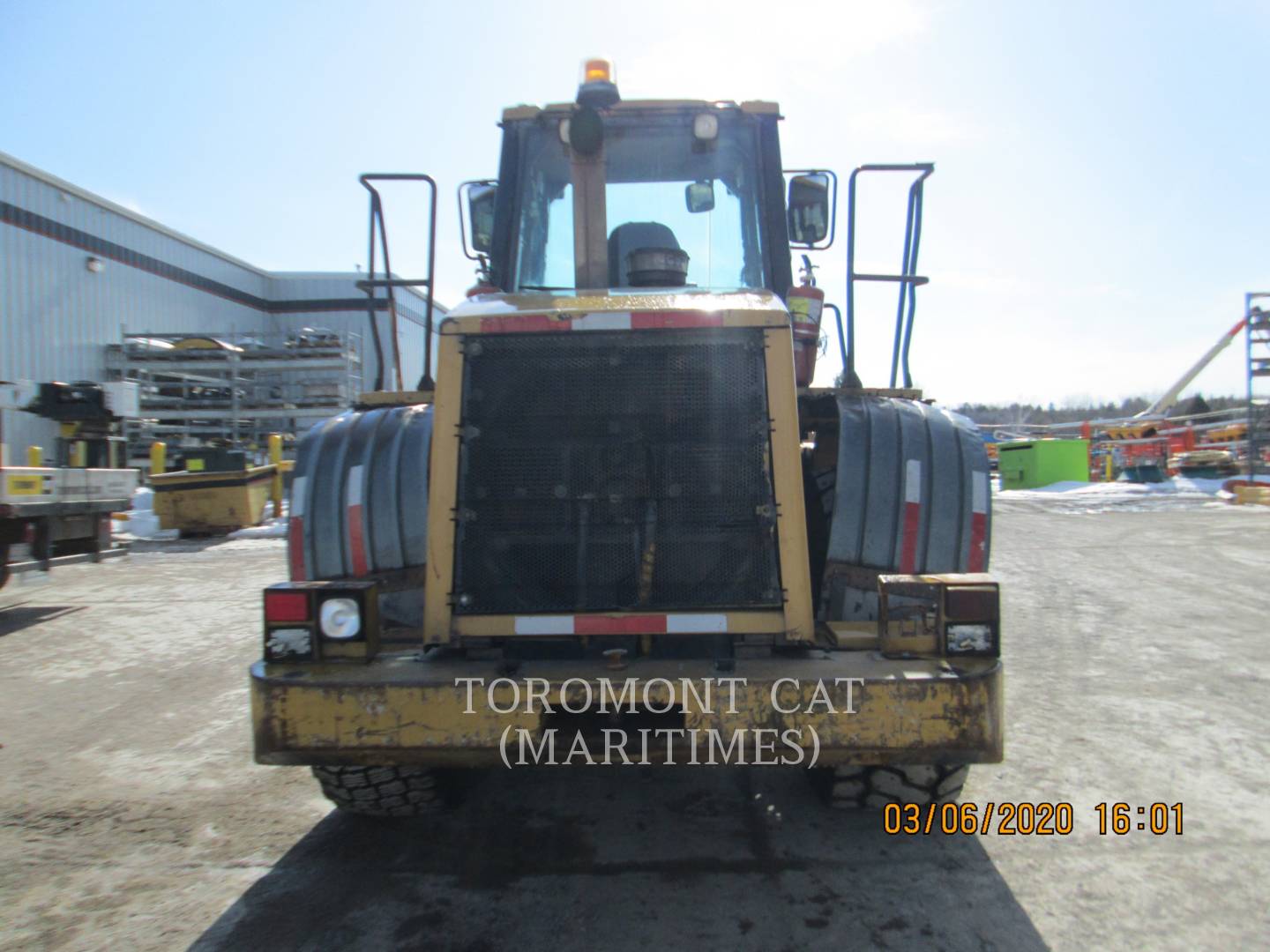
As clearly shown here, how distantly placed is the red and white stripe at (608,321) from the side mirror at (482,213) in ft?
5.31

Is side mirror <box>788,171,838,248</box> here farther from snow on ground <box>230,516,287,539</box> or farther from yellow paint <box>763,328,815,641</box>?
snow on ground <box>230,516,287,539</box>

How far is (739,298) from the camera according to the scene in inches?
126

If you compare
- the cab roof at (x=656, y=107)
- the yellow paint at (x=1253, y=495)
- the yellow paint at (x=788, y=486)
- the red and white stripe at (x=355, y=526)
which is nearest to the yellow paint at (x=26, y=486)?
the red and white stripe at (x=355, y=526)

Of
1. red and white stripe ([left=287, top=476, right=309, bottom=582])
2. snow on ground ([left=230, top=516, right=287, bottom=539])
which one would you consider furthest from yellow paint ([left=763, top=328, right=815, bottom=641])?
snow on ground ([left=230, top=516, right=287, bottom=539])

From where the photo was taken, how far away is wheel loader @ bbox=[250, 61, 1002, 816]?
8.64 ft

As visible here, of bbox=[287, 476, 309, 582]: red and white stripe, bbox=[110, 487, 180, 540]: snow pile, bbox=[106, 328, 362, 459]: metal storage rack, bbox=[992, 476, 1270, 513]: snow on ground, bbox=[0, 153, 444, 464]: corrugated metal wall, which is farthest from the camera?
bbox=[106, 328, 362, 459]: metal storage rack

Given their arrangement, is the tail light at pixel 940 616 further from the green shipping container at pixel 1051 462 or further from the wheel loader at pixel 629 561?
the green shipping container at pixel 1051 462

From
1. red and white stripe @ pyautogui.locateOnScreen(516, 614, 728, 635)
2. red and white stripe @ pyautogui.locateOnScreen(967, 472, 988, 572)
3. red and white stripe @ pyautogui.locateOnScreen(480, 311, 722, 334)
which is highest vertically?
red and white stripe @ pyautogui.locateOnScreen(480, 311, 722, 334)

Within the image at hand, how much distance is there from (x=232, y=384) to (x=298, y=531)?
1904 centimetres

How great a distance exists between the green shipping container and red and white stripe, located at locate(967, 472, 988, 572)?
20.4m

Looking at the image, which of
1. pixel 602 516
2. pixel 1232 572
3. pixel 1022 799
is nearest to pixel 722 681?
pixel 602 516

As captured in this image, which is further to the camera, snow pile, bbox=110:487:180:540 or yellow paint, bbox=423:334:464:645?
snow pile, bbox=110:487:180:540

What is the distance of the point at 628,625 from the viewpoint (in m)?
2.91

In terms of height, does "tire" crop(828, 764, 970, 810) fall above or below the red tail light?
below
